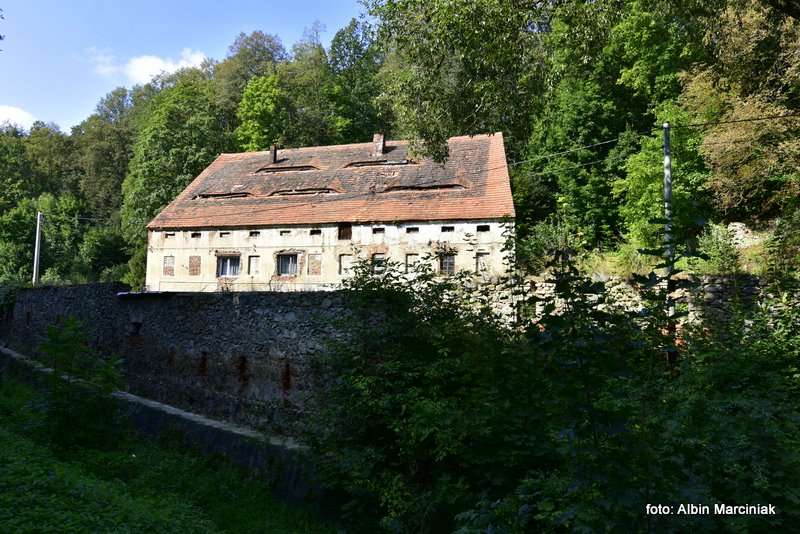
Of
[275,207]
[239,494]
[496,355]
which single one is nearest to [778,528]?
[496,355]

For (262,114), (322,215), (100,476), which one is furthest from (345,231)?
(262,114)

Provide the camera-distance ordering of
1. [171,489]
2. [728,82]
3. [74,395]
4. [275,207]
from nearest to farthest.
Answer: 1. [171,489]
2. [74,395]
3. [728,82]
4. [275,207]

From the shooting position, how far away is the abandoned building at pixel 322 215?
24.9 metres

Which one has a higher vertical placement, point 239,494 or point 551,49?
point 551,49

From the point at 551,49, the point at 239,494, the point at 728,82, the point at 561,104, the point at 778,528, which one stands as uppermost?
the point at 561,104

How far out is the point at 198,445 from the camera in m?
10.8

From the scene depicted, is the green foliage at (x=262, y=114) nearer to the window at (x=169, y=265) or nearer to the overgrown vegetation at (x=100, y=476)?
the window at (x=169, y=265)

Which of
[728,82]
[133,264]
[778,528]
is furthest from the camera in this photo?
[133,264]

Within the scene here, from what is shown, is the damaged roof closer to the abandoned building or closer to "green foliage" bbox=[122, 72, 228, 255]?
the abandoned building

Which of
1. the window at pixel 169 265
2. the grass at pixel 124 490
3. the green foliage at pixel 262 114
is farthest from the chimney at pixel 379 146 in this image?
the grass at pixel 124 490

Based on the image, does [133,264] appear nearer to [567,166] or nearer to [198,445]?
[567,166]

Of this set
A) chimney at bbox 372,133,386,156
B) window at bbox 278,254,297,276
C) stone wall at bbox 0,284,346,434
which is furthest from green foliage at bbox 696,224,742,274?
chimney at bbox 372,133,386,156

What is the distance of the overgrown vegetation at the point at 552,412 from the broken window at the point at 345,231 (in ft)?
56.5

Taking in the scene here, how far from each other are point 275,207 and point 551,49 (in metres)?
19.6
